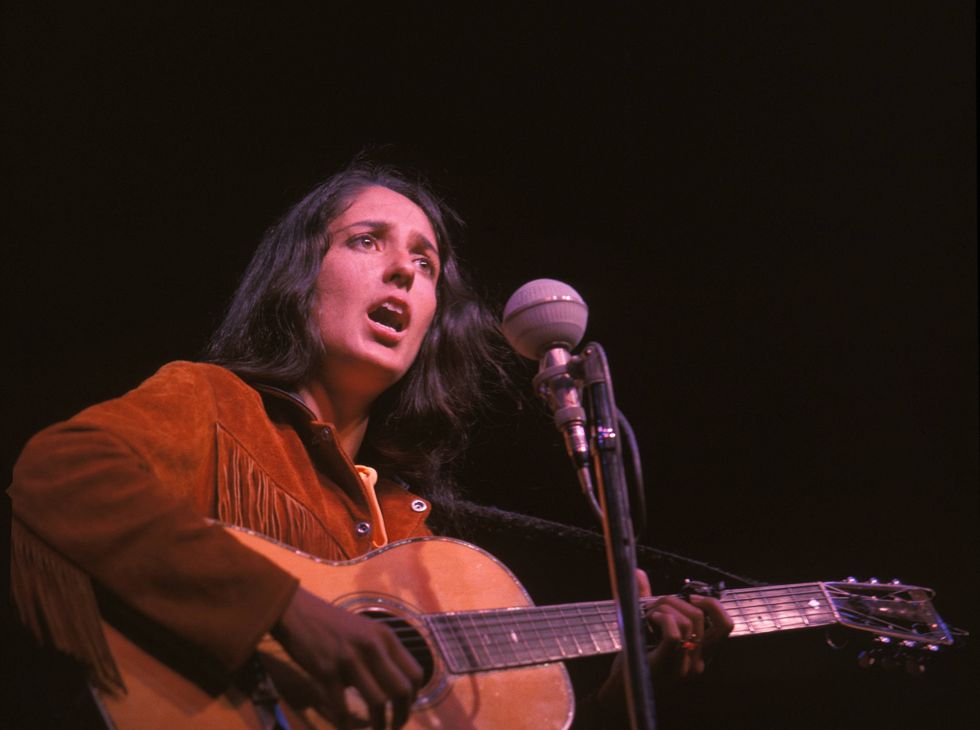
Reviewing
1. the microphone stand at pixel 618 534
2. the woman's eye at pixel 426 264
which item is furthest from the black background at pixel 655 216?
the microphone stand at pixel 618 534

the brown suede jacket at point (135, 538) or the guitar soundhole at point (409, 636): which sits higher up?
the brown suede jacket at point (135, 538)

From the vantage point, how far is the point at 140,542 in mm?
1438

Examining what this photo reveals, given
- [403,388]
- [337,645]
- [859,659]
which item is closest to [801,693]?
[859,659]

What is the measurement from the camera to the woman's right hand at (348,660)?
140 cm

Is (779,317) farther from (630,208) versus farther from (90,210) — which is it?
(90,210)

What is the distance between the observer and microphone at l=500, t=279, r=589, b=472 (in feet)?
5.59

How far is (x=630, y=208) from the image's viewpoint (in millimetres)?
3355

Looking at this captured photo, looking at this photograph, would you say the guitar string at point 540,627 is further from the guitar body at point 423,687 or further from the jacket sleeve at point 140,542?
the jacket sleeve at point 140,542

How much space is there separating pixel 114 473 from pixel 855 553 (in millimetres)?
2965

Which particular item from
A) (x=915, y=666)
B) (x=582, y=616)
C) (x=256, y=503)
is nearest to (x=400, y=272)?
(x=256, y=503)

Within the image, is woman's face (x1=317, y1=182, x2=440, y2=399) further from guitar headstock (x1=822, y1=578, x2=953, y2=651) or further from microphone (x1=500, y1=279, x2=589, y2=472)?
guitar headstock (x1=822, y1=578, x2=953, y2=651)

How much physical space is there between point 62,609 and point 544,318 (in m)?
1.16

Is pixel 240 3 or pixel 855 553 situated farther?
pixel 855 553

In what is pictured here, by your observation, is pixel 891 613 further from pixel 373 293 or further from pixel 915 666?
pixel 373 293
